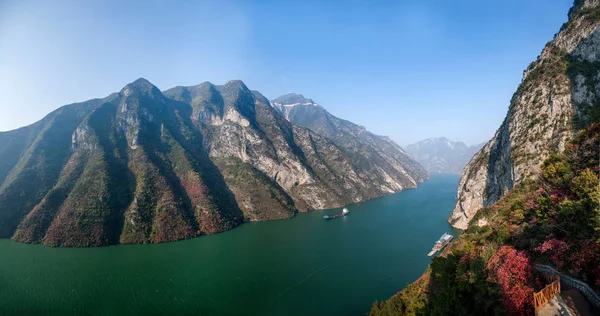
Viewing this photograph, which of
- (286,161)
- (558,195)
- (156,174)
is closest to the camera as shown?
(558,195)

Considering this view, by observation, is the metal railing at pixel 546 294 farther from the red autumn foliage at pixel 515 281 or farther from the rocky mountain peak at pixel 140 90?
the rocky mountain peak at pixel 140 90

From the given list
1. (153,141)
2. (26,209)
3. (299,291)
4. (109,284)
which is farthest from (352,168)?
(26,209)

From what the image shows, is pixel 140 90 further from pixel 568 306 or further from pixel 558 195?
pixel 568 306

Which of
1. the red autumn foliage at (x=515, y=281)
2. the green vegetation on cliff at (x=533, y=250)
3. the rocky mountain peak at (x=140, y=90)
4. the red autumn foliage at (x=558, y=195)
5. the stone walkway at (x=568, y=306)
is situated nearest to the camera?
the stone walkway at (x=568, y=306)

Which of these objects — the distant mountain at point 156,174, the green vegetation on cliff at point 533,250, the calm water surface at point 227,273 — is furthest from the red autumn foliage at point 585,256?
the distant mountain at point 156,174

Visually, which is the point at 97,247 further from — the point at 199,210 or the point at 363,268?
the point at 363,268

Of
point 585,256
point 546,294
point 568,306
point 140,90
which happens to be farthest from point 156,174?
point 585,256

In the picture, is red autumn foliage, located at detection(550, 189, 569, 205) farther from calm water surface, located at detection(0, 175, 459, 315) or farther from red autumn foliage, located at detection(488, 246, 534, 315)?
calm water surface, located at detection(0, 175, 459, 315)
